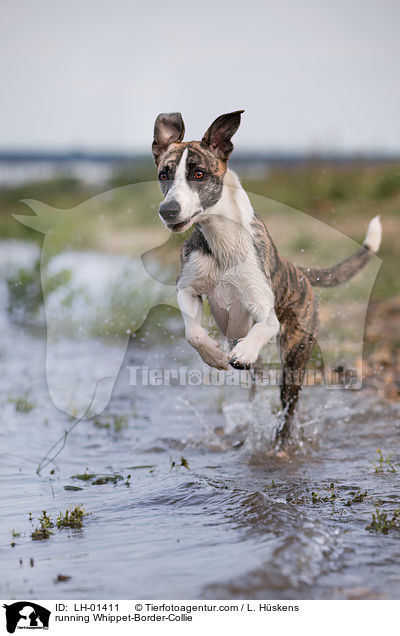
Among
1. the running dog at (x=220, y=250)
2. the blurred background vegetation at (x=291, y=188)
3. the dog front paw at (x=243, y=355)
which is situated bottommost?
the dog front paw at (x=243, y=355)

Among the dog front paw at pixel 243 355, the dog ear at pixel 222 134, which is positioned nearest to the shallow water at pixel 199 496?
the dog front paw at pixel 243 355

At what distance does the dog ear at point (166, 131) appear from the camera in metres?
3.27

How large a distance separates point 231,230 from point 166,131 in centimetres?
54

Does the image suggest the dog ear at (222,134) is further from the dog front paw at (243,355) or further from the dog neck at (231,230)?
the dog front paw at (243,355)

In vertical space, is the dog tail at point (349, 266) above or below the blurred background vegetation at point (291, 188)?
below

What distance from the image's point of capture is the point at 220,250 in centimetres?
352

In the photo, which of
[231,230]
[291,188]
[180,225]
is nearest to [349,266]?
[231,230]

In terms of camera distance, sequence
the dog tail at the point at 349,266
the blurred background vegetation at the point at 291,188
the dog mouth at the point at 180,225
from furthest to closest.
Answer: the blurred background vegetation at the point at 291,188
the dog tail at the point at 349,266
the dog mouth at the point at 180,225

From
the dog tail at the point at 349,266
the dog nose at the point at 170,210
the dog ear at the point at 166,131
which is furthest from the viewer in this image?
the dog tail at the point at 349,266

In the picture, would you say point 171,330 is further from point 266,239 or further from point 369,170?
point 369,170

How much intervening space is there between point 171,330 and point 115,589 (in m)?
4.89

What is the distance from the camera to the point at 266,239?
3.65 meters
